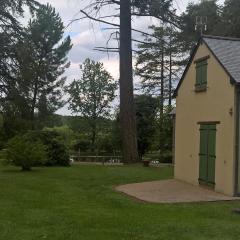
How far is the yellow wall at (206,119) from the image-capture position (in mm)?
15250

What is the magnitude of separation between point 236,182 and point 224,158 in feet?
2.90

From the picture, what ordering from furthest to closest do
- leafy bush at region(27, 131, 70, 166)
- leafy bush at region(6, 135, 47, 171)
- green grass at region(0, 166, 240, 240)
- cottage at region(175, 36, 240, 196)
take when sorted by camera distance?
leafy bush at region(27, 131, 70, 166), leafy bush at region(6, 135, 47, 171), cottage at region(175, 36, 240, 196), green grass at region(0, 166, 240, 240)

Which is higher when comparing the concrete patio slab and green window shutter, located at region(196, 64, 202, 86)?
green window shutter, located at region(196, 64, 202, 86)

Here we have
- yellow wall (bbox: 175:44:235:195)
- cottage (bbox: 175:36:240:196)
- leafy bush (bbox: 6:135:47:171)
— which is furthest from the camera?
leafy bush (bbox: 6:135:47:171)

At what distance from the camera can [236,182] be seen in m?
14.9

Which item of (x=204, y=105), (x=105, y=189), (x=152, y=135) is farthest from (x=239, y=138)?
(x=152, y=135)

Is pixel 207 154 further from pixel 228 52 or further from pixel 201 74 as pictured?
pixel 228 52

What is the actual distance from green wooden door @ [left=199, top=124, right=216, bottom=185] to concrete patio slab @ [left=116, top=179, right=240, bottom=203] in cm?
40

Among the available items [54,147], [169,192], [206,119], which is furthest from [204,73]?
[54,147]

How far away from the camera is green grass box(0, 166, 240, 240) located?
28.9 ft

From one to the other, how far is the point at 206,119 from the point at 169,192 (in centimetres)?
274

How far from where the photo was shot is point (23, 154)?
21.8 meters

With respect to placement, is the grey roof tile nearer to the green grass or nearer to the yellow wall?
the yellow wall

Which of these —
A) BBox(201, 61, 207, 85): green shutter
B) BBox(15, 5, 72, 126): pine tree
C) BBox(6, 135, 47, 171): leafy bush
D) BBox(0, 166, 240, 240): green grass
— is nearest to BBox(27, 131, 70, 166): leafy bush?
BBox(6, 135, 47, 171): leafy bush
